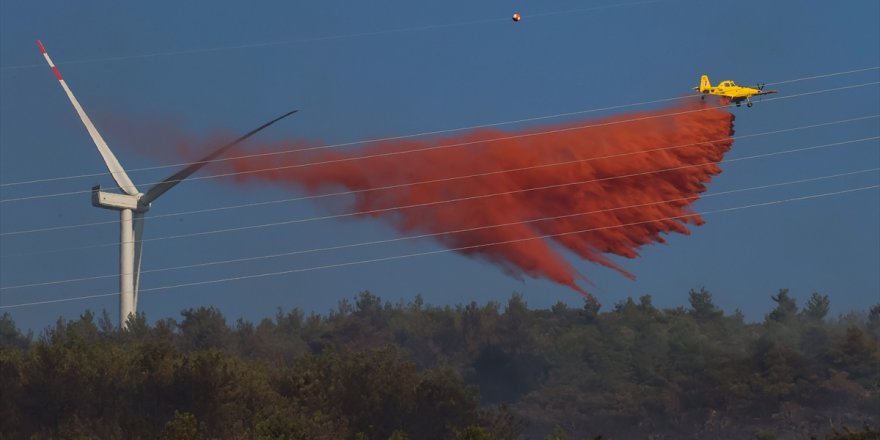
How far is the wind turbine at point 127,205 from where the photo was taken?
103 m

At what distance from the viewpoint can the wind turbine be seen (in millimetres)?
103125

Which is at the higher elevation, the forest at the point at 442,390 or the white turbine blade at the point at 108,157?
the white turbine blade at the point at 108,157

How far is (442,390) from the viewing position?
11831 centimetres

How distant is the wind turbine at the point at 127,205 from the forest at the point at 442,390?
7399mm

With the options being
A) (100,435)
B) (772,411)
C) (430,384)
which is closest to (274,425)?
(100,435)

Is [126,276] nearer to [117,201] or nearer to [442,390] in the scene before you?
[117,201]

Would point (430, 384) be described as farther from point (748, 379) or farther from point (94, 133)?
point (748, 379)

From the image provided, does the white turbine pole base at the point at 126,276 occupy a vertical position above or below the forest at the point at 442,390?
above

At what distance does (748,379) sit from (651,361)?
19.1m

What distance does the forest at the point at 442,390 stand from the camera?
107688mm

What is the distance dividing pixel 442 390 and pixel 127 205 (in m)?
26.9

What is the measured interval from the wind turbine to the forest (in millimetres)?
7399

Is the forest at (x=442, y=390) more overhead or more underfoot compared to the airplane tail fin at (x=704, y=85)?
more underfoot

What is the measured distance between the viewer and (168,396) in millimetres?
109938
